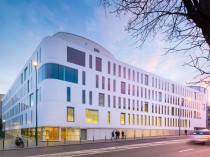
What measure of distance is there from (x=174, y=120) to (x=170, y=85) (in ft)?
37.4

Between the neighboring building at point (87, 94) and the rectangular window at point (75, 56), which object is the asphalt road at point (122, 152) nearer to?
the neighboring building at point (87, 94)

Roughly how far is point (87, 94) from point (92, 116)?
467cm

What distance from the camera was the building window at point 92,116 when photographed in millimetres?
58156

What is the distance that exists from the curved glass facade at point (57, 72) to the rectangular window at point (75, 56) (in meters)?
1.81

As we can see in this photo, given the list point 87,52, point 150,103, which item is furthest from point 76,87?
point 150,103

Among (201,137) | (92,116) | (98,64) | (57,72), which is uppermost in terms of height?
A: (98,64)

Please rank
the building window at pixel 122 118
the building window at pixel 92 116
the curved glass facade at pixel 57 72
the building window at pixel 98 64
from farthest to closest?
the building window at pixel 122 118 < the building window at pixel 98 64 < the building window at pixel 92 116 < the curved glass facade at pixel 57 72

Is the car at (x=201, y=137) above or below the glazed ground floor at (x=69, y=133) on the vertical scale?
above

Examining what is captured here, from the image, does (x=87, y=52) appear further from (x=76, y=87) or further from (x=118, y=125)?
(x=118, y=125)

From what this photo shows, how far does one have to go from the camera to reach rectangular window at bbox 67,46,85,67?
183 ft

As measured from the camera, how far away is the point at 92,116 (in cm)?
5959

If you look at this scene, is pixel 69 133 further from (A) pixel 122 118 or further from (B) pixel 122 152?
(B) pixel 122 152

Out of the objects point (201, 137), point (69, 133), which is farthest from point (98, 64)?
point (201, 137)

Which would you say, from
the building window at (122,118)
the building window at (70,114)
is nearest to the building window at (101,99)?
the building window at (122,118)
